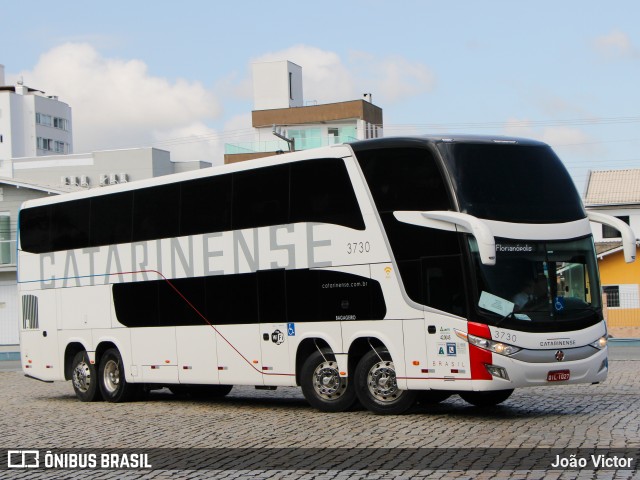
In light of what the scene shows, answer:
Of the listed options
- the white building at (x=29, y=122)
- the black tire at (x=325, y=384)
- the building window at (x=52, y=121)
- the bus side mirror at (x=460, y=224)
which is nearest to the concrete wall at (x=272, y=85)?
the white building at (x=29, y=122)

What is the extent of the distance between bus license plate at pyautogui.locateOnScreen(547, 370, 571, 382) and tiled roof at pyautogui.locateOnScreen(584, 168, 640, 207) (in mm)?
53681

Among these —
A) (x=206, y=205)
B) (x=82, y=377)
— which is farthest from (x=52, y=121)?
(x=206, y=205)

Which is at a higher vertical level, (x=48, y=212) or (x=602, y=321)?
(x=48, y=212)

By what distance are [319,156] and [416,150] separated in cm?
195

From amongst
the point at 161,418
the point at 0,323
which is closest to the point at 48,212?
the point at 161,418

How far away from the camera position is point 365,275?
17828 millimetres

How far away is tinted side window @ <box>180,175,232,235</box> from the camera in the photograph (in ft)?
66.4

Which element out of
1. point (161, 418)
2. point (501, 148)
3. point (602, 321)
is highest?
point (501, 148)

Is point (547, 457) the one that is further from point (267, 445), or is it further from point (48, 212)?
point (48, 212)

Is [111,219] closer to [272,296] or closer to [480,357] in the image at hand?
[272,296]

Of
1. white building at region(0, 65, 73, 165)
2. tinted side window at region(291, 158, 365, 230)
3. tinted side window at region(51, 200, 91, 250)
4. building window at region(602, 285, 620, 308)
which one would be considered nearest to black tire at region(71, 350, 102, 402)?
tinted side window at region(51, 200, 91, 250)

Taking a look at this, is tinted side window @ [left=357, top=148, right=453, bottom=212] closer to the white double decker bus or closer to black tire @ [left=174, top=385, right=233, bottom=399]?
the white double decker bus

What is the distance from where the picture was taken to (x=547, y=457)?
39.1 feet

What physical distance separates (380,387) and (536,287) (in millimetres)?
2802
